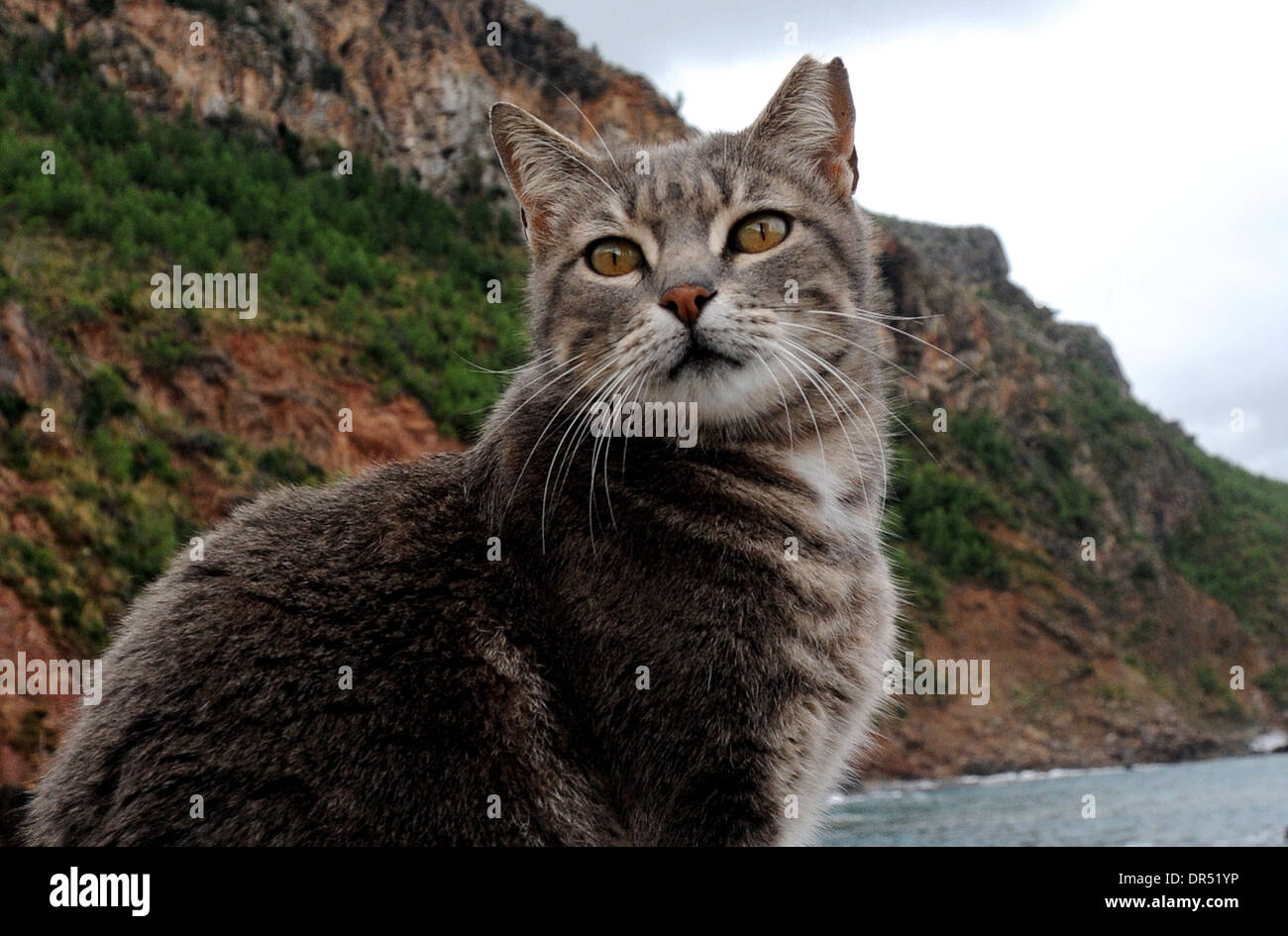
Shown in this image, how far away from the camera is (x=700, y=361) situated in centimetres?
357

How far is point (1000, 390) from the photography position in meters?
63.9

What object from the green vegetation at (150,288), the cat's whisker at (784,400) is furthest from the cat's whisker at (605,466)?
the green vegetation at (150,288)

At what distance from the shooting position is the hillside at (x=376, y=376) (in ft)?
72.0

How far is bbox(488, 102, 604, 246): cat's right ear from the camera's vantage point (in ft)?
14.5

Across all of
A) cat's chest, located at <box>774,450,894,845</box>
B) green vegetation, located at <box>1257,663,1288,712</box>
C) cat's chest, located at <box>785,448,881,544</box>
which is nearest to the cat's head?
cat's chest, located at <box>785,448,881,544</box>

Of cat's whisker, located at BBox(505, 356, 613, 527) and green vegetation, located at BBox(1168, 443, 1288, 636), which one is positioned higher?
cat's whisker, located at BBox(505, 356, 613, 527)

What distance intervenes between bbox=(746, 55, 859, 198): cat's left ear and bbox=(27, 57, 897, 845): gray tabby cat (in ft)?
0.04

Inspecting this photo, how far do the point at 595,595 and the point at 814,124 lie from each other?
221 centimetres

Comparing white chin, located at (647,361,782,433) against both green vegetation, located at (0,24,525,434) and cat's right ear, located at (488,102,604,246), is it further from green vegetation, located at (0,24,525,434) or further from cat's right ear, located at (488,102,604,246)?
green vegetation, located at (0,24,525,434)

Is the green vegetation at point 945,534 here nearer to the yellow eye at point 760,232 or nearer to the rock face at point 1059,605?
the rock face at point 1059,605

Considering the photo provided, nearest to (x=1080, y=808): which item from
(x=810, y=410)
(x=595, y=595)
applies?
(x=810, y=410)
